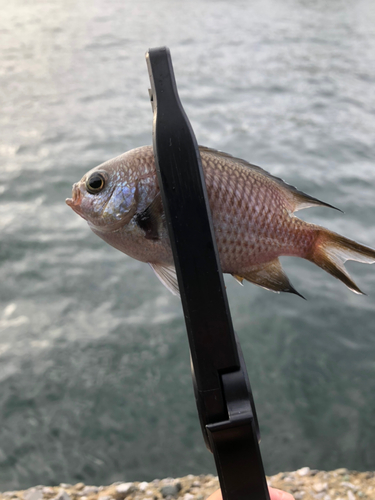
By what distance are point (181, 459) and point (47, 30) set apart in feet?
38.0

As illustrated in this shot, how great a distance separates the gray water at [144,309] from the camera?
9.42 feet

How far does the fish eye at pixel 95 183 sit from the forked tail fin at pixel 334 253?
265 millimetres

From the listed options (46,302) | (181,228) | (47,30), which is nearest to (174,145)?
(181,228)

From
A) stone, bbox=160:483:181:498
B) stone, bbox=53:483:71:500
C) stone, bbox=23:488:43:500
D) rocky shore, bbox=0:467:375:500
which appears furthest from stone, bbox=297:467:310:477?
stone, bbox=23:488:43:500

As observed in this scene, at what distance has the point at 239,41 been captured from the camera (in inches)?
429

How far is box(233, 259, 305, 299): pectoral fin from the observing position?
0.55 m

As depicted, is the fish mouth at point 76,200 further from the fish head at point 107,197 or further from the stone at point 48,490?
the stone at point 48,490

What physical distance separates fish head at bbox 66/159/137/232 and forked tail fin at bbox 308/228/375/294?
22cm

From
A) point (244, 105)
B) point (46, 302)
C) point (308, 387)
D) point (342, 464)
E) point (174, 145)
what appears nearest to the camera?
point (174, 145)

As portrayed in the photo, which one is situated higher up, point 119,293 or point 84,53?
point 84,53

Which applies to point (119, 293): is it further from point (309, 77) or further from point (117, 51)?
point (117, 51)

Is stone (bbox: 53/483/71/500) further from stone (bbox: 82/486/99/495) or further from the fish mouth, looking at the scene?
the fish mouth

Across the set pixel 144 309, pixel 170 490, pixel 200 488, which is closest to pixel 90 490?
pixel 170 490

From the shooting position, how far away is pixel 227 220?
0.51 meters
